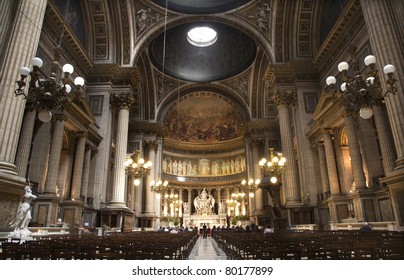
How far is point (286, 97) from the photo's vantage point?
16.3 metres

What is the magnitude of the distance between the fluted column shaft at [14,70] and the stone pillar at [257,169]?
746 inches

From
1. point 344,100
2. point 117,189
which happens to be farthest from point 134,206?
point 344,100

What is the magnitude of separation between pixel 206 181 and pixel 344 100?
83.2 ft

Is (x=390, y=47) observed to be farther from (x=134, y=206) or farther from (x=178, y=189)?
(x=178, y=189)

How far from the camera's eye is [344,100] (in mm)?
6461

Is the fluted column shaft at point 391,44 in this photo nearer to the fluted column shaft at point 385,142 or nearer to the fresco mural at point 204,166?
the fluted column shaft at point 385,142

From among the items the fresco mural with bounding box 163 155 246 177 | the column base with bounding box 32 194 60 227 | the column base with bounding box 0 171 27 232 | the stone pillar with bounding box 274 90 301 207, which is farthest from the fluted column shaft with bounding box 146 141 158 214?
the column base with bounding box 0 171 27 232

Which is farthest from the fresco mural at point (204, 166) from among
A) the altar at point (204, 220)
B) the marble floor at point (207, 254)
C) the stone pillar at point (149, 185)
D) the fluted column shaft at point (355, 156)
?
the marble floor at point (207, 254)

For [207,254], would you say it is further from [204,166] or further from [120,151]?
[204,166]

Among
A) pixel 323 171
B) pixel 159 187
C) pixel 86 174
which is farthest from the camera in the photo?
pixel 159 187

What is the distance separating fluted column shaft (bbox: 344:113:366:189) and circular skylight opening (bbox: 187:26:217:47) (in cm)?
1699

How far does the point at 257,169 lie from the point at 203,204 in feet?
26.3

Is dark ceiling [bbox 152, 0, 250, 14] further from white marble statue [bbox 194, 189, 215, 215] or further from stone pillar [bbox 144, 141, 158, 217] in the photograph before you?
white marble statue [bbox 194, 189, 215, 215]

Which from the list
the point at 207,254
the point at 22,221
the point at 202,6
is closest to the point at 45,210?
the point at 22,221
